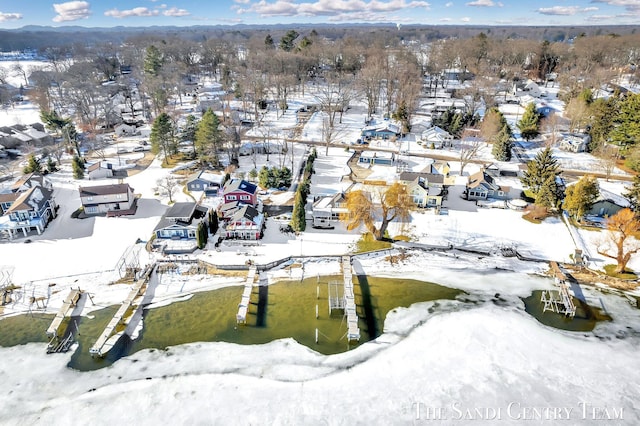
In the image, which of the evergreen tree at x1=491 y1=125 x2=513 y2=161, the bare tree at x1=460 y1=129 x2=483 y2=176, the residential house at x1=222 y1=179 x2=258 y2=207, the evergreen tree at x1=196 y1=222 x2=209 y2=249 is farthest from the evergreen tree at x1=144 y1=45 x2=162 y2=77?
the evergreen tree at x1=491 y1=125 x2=513 y2=161

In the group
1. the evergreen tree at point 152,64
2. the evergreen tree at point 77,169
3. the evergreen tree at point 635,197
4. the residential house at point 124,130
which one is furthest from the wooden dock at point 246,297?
the evergreen tree at point 152,64

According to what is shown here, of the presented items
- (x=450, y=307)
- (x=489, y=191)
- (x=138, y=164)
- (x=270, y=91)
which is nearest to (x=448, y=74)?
(x=270, y=91)

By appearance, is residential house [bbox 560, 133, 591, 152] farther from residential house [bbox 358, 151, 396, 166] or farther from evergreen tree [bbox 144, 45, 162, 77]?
evergreen tree [bbox 144, 45, 162, 77]

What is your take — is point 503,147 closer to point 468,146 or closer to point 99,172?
point 468,146

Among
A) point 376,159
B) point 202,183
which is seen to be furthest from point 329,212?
point 376,159

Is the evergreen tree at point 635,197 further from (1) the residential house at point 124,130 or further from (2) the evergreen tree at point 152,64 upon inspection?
(2) the evergreen tree at point 152,64
